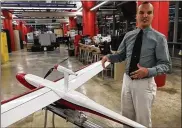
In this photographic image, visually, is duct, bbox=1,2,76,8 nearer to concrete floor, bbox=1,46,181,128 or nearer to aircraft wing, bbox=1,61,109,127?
concrete floor, bbox=1,46,181,128

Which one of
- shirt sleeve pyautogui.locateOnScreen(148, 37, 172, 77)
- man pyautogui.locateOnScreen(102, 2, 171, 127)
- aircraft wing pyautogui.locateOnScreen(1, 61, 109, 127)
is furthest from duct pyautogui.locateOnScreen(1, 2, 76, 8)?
shirt sleeve pyautogui.locateOnScreen(148, 37, 172, 77)

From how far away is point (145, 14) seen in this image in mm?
1809

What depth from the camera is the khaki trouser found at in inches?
73.7

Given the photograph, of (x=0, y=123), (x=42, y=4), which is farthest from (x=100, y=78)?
(x=42, y=4)

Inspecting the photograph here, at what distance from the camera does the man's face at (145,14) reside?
1.80 m

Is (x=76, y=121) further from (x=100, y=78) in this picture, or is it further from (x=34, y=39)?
(x=34, y=39)

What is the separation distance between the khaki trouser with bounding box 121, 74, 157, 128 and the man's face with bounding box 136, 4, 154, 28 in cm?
51

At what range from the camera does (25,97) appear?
1.60 meters

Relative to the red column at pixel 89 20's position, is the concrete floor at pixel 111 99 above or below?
below

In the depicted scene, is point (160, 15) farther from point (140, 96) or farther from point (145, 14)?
point (140, 96)

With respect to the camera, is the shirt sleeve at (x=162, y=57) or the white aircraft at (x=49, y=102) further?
the shirt sleeve at (x=162, y=57)

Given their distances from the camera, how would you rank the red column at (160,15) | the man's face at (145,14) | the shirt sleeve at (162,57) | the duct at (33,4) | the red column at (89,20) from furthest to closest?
the duct at (33,4), the red column at (89,20), the red column at (160,15), the man's face at (145,14), the shirt sleeve at (162,57)

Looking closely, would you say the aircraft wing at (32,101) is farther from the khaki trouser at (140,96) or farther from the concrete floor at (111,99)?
the concrete floor at (111,99)

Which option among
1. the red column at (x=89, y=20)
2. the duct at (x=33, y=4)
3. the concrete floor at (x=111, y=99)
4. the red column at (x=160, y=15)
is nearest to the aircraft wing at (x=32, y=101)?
A: the concrete floor at (x=111, y=99)
